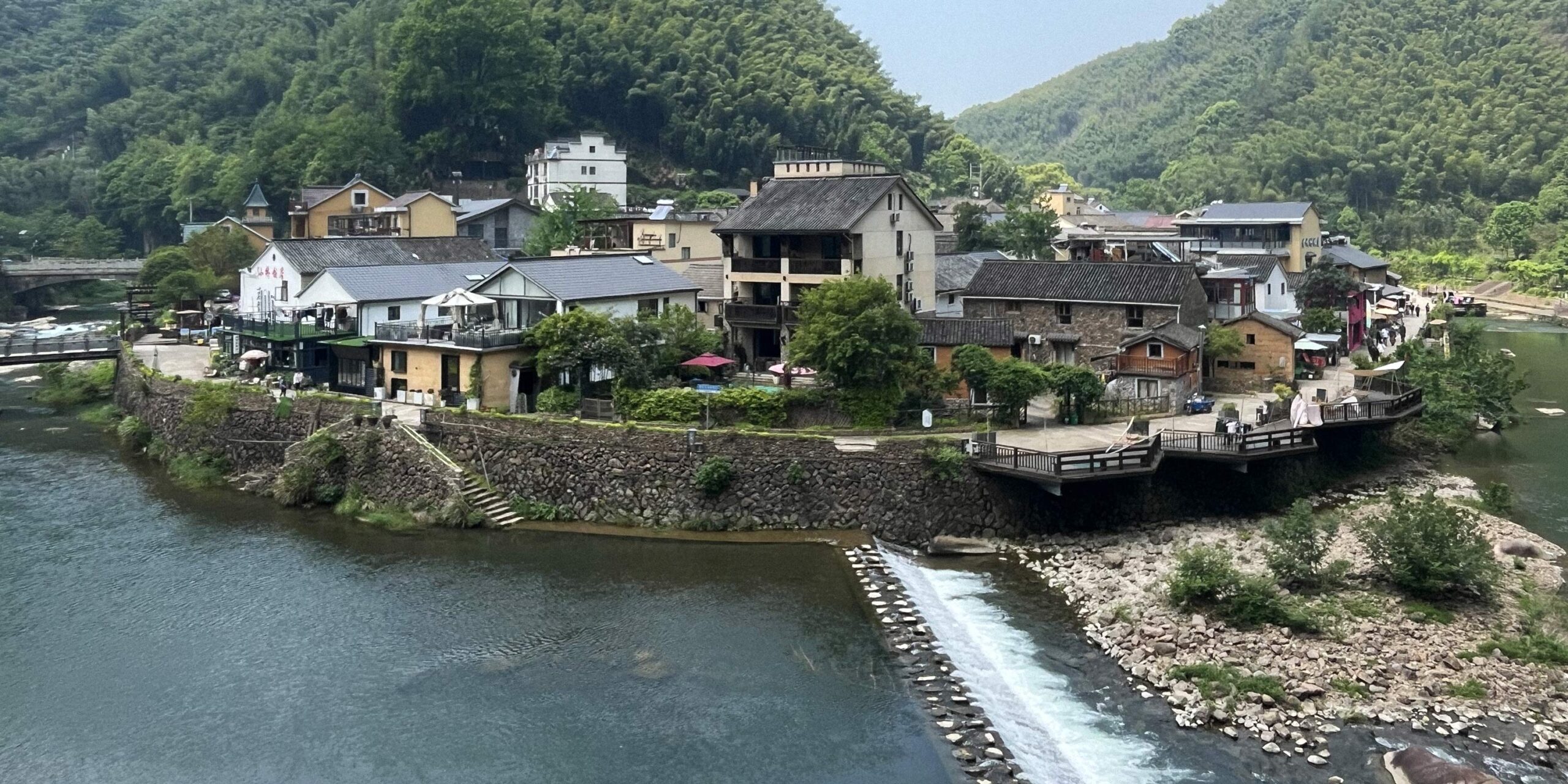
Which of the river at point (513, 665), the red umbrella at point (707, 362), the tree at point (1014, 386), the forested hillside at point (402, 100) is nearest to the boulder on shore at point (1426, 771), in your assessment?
the river at point (513, 665)

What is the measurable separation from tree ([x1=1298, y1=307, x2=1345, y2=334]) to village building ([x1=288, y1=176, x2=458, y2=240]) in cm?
3151

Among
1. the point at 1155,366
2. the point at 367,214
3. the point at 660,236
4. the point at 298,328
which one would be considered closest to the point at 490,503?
the point at 298,328

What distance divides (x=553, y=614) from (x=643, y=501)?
4.97 meters

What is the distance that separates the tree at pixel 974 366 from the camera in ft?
96.0

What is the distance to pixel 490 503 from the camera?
27.0 meters

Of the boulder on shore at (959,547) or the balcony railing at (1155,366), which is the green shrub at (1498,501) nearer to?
the balcony railing at (1155,366)

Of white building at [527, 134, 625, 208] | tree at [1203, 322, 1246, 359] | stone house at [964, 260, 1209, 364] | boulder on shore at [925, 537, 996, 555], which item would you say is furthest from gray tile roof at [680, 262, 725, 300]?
white building at [527, 134, 625, 208]

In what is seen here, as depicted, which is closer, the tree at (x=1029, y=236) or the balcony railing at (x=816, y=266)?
the balcony railing at (x=816, y=266)

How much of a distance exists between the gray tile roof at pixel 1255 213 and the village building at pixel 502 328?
3178 cm

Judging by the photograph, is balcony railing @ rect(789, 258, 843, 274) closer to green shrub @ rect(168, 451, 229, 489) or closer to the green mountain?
green shrub @ rect(168, 451, 229, 489)

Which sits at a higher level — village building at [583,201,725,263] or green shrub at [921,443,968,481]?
village building at [583,201,725,263]

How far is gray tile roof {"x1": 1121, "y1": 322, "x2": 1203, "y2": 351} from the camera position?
31250 mm

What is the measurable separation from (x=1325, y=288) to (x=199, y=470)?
36286 millimetres

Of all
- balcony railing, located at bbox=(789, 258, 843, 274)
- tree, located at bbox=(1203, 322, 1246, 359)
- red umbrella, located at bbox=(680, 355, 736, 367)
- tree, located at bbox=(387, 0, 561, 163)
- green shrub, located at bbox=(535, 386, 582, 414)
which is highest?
tree, located at bbox=(387, 0, 561, 163)
